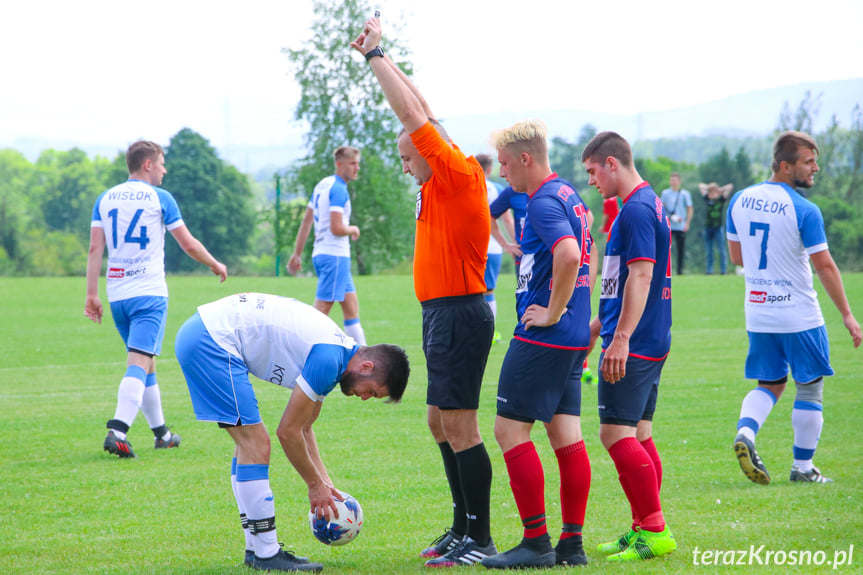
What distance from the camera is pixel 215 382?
4531 mm

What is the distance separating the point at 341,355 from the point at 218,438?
406 centimetres

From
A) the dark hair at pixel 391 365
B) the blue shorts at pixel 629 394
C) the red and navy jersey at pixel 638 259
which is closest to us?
the dark hair at pixel 391 365

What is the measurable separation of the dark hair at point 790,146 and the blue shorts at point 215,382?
4.19m

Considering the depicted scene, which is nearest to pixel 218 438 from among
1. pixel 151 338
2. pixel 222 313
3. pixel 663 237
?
pixel 151 338

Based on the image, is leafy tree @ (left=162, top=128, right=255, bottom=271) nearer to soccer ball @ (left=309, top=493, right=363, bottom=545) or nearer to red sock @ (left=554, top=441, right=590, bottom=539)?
soccer ball @ (left=309, top=493, right=363, bottom=545)

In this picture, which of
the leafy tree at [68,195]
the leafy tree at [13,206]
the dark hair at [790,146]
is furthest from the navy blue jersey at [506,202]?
the leafy tree at [68,195]

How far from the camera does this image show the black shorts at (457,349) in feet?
15.1

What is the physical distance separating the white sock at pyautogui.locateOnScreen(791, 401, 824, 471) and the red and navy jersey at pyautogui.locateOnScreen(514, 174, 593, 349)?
265cm

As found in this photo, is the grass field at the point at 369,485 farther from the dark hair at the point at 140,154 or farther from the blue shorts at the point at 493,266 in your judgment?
the dark hair at the point at 140,154

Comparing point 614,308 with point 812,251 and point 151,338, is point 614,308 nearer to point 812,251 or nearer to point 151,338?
point 812,251

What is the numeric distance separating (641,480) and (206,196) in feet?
245

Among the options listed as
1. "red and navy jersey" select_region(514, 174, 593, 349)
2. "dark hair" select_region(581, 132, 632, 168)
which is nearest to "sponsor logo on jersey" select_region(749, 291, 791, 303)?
"dark hair" select_region(581, 132, 632, 168)

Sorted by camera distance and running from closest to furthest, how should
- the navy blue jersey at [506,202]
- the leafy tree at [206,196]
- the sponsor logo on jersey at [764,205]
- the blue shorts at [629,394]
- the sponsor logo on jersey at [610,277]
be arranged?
the blue shorts at [629,394] → the sponsor logo on jersey at [610,277] → the sponsor logo on jersey at [764,205] → the navy blue jersey at [506,202] → the leafy tree at [206,196]

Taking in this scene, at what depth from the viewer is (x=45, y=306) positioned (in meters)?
21.8
